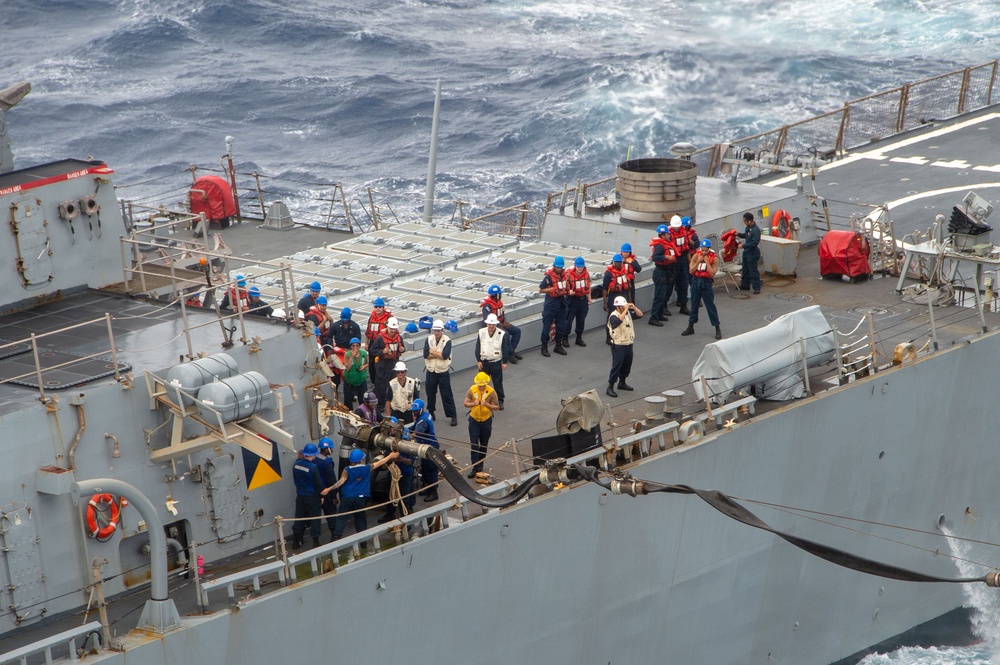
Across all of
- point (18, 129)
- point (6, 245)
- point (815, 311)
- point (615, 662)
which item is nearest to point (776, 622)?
point (615, 662)

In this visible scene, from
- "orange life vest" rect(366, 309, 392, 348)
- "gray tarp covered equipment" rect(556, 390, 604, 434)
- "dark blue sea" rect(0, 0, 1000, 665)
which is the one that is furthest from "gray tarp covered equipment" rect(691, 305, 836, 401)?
"dark blue sea" rect(0, 0, 1000, 665)

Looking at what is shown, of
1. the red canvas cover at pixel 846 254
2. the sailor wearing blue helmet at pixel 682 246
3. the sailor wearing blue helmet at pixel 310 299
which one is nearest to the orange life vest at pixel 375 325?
the sailor wearing blue helmet at pixel 310 299

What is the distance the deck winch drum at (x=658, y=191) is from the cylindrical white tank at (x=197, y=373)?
1192 centimetres

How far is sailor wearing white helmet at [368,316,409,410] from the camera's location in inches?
773

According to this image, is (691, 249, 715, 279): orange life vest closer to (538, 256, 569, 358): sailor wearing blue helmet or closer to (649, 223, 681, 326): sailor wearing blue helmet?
(649, 223, 681, 326): sailor wearing blue helmet

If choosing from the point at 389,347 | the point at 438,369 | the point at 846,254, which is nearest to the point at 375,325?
the point at 389,347

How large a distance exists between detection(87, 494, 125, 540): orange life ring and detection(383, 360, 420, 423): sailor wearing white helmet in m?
4.16

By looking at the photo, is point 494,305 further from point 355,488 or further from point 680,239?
point 355,488

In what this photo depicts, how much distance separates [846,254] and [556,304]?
6.21 m

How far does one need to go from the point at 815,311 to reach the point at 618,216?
7.20 meters

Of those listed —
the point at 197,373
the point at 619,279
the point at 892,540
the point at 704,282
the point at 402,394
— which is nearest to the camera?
the point at 197,373

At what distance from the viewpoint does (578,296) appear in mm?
22344

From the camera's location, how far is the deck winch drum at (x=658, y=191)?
25453 millimetres

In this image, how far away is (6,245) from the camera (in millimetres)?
17156
